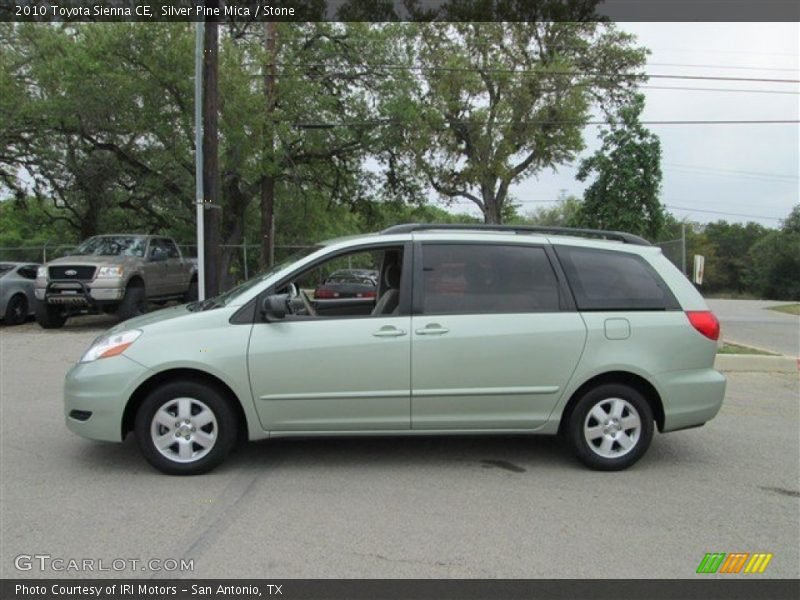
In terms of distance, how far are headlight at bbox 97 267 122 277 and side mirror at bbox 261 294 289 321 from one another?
9.12 metres

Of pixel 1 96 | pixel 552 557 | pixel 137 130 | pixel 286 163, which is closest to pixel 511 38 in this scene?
pixel 286 163

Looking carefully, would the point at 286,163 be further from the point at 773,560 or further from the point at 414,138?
the point at 773,560

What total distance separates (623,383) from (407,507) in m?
1.96

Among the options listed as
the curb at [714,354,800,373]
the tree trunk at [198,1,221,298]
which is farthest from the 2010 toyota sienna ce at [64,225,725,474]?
the tree trunk at [198,1,221,298]

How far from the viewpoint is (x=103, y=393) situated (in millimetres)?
4469

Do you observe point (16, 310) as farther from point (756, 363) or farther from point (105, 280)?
point (756, 363)

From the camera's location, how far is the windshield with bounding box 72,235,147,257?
13.6 metres

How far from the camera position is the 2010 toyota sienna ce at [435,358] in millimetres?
4504

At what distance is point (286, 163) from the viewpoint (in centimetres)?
2103

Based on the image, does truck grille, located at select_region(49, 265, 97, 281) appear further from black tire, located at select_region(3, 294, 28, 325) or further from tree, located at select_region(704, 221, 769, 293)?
tree, located at select_region(704, 221, 769, 293)

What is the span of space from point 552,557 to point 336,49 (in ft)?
70.5

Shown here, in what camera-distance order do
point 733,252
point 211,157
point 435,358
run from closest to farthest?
point 435,358, point 211,157, point 733,252

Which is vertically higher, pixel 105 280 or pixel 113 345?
pixel 105 280
